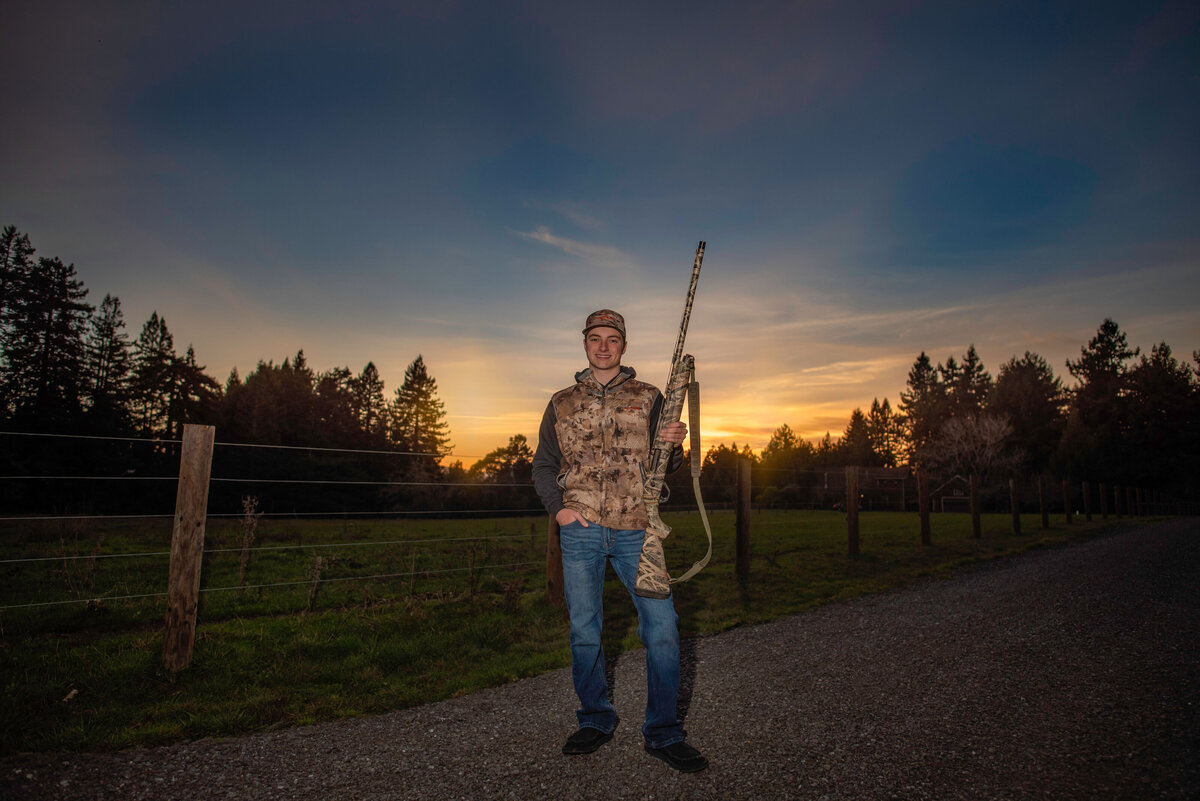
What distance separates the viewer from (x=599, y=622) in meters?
3.63

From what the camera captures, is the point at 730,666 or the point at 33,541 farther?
the point at 33,541

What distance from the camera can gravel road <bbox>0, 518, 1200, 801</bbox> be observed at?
3080mm

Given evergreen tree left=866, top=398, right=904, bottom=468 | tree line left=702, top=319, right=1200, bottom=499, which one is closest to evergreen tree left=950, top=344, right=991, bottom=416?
tree line left=702, top=319, right=1200, bottom=499

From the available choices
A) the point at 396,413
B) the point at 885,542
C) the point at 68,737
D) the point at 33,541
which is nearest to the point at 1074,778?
the point at 68,737

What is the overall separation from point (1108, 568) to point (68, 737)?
48.6ft

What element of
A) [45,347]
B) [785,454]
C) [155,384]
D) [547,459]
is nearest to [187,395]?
[155,384]

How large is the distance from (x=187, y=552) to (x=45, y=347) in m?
48.7

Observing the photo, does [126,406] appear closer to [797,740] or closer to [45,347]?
[45,347]

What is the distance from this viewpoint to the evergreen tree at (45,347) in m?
38.2

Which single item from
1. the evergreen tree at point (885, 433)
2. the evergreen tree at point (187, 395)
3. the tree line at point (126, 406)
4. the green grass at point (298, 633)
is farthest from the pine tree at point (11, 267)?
the evergreen tree at point (885, 433)

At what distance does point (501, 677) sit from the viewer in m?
5.08

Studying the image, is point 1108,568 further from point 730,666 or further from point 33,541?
point 33,541

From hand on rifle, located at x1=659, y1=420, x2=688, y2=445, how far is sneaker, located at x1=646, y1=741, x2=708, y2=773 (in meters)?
1.62

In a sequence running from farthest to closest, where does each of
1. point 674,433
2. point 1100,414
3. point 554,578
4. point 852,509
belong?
point 1100,414 < point 852,509 < point 554,578 < point 674,433
